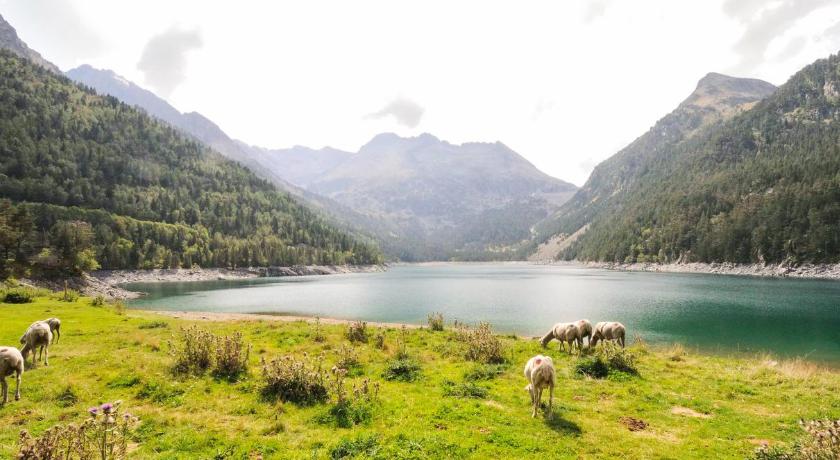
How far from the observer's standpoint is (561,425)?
13.5 metres

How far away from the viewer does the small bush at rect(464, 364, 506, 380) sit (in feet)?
64.3

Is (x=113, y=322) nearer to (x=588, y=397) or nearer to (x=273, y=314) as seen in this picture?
(x=273, y=314)

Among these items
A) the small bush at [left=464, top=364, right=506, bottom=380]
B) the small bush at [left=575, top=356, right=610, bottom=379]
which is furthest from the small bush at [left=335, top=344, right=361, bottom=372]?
the small bush at [left=575, top=356, right=610, bottom=379]

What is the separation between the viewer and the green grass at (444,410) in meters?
11.6

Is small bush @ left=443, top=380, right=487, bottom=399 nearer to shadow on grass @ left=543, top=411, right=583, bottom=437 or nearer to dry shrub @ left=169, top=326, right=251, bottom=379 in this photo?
shadow on grass @ left=543, top=411, right=583, bottom=437

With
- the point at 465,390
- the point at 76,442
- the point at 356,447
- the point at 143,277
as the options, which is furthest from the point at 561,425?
the point at 143,277

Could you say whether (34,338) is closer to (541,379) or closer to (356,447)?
(356,447)

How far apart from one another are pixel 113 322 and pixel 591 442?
38.4m

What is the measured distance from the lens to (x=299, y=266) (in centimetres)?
19200

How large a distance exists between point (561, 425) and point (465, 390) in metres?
4.57

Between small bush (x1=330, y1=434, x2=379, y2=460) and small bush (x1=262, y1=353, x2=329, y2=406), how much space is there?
161 inches

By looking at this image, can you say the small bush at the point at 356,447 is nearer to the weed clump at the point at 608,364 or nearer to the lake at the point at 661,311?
A: the weed clump at the point at 608,364

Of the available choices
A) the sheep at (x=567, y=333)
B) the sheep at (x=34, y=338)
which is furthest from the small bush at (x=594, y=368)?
the sheep at (x=34, y=338)

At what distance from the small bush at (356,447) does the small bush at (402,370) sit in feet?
23.7
